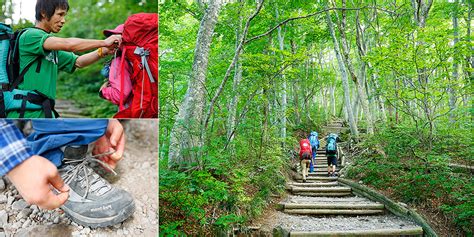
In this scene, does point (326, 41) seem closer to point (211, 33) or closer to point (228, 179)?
point (211, 33)

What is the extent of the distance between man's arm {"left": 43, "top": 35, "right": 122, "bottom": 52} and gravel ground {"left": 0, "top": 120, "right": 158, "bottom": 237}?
0.40 metres

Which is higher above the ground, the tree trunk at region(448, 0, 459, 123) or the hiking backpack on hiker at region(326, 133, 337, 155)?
the tree trunk at region(448, 0, 459, 123)

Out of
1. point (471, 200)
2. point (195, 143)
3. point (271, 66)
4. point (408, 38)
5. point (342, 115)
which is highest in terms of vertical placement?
point (408, 38)

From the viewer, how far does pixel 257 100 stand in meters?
2.95

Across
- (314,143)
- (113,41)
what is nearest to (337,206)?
(314,143)

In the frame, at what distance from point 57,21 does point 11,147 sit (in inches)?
20.5

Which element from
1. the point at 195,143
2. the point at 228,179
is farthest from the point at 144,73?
the point at 228,179

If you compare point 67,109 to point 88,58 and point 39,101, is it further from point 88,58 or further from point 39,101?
point 88,58

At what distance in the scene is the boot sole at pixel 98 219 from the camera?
1722 millimetres

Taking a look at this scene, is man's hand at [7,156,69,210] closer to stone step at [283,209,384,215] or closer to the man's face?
the man's face

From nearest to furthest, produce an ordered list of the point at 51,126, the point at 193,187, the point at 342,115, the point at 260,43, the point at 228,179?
the point at 51,126, the point at 193,187, the point at 228,179, the point at 260,43, the point at 342,115

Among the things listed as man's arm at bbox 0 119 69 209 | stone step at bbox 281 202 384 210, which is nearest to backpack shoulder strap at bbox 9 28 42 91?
man's arm at bbox 0 119 69 209

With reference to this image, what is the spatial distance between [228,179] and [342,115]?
1123 millimetres

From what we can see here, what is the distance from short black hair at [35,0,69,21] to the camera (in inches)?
57.5
